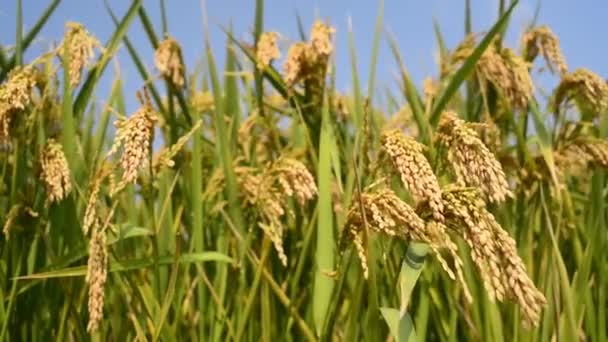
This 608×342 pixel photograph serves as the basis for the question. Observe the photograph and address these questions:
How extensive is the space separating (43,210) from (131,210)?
0.43 metres

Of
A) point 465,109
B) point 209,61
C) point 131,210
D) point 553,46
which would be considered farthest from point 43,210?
point 553,46

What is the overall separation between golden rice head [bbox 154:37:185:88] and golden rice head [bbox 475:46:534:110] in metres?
0.84

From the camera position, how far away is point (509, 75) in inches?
84.8

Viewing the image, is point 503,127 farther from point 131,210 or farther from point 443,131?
point 131,210

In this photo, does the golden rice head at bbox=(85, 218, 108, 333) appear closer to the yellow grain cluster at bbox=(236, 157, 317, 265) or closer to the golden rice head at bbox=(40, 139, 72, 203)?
the golden rice head at bbox=(40, 139, 72, 203)

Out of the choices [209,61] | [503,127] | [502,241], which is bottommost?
[502,241]

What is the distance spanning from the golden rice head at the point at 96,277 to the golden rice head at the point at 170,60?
76cm

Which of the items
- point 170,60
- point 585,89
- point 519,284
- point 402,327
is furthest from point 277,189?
point 519,284

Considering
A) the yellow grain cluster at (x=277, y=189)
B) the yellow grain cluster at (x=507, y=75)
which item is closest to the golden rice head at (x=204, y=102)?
the yellow grain cluster at (x=277, y=189)

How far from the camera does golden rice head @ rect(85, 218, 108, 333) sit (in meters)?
1.32

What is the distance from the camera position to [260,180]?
2.00 meters

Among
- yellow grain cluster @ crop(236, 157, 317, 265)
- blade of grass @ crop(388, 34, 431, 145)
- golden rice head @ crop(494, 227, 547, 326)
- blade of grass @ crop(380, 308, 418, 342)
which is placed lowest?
blade of grass @ crop(380, 308, 418, 342)

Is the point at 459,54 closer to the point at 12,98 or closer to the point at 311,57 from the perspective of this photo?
the point at 311,57

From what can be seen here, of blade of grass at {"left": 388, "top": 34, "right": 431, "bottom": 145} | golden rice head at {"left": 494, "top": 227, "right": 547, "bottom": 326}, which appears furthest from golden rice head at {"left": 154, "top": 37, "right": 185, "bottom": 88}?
golden rice head at {"left": 494, "top": 227, "right": 547, "bottom": 326}
